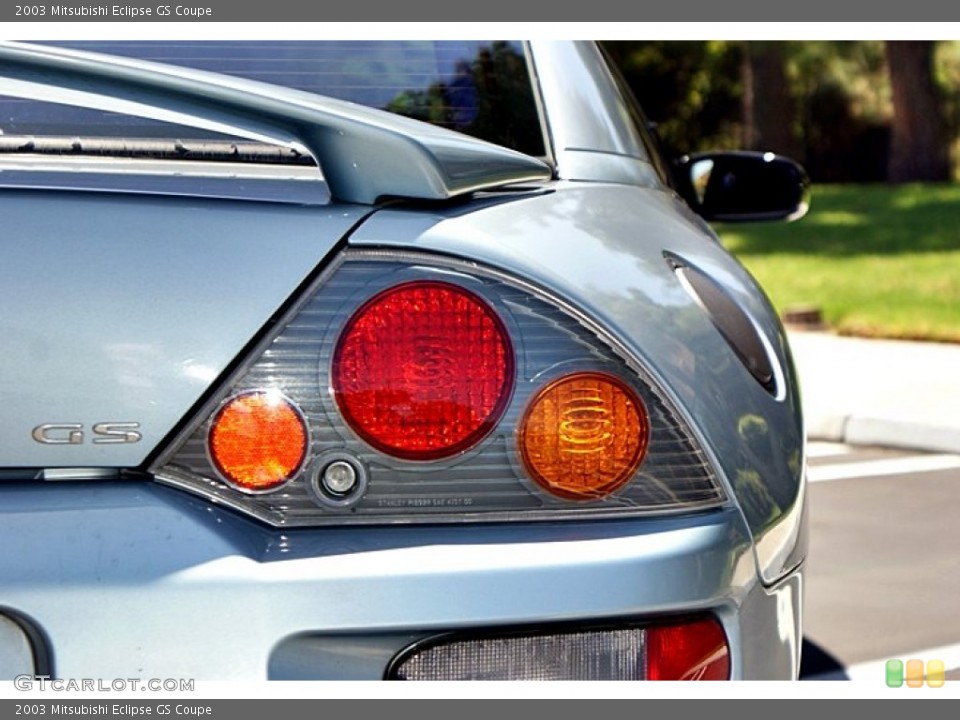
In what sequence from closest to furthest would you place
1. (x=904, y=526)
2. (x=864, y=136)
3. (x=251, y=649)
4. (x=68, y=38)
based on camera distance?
(x=251, y=649) < (x=68, y=38) < (x=904, y=526) < (x=864, y=136)

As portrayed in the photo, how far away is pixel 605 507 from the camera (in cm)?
179

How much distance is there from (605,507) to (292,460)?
1.20 ft

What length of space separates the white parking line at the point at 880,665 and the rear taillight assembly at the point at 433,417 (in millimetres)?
2189

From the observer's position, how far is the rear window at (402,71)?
252 cm

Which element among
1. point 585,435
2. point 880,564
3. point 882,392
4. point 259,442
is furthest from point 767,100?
point 259,442

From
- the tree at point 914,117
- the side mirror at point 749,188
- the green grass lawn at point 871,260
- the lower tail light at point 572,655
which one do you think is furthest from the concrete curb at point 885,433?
the tree at point 914,117

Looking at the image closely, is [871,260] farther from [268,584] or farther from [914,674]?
[268,584]

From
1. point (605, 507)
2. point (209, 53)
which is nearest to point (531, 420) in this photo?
point (605, 507)

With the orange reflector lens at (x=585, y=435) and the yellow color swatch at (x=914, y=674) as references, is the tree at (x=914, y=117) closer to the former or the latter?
the yellow color swatch at (x=914, y=674)

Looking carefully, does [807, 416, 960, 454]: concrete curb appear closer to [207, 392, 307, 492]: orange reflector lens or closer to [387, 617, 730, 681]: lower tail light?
[387, 617, 730, 681]: lower tail light

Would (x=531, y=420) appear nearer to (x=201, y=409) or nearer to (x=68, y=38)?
(x=201, y=409)

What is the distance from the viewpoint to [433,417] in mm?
1790

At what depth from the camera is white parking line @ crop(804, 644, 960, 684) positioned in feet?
12.6

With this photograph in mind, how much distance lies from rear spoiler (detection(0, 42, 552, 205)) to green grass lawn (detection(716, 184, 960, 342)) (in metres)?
9.47
